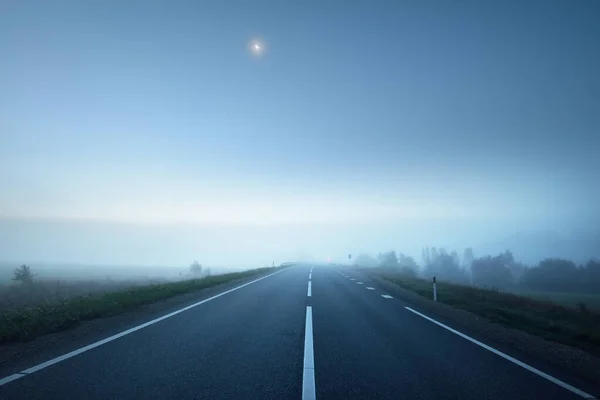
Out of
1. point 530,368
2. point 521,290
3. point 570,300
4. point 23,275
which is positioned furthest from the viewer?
point 521,290

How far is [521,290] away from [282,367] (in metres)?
97.7

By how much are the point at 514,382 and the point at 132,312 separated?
10925mm

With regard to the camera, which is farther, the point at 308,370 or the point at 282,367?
the point at 282,367

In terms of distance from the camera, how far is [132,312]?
10.3 metres

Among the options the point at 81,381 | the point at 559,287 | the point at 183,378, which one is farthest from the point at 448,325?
the point at 559,287

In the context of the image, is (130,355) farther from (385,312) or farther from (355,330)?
(385,312)

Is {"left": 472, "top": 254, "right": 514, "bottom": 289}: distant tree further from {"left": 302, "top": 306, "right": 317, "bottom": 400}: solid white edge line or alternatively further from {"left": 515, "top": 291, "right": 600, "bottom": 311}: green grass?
{"left": 302, "top": 306, "right": 317, "bottom": 400}: solid white edge line

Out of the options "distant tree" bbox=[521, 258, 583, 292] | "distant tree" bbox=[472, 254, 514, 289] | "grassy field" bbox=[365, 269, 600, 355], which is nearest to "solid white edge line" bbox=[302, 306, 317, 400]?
"grassy field" bbox=[365, 269, 600, 355]

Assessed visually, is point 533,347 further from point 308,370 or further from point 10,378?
point 10,378

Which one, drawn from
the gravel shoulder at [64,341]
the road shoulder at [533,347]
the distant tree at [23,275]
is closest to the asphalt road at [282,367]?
the gravel shoulder at [64,341]

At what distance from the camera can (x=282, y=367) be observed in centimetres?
512

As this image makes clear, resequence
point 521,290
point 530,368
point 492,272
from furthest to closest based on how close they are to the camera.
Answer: point 492,272 < point 521,290 < point 530,368

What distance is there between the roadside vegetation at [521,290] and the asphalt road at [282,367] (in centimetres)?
459

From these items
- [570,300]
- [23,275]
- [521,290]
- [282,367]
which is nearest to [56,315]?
[282,367]
